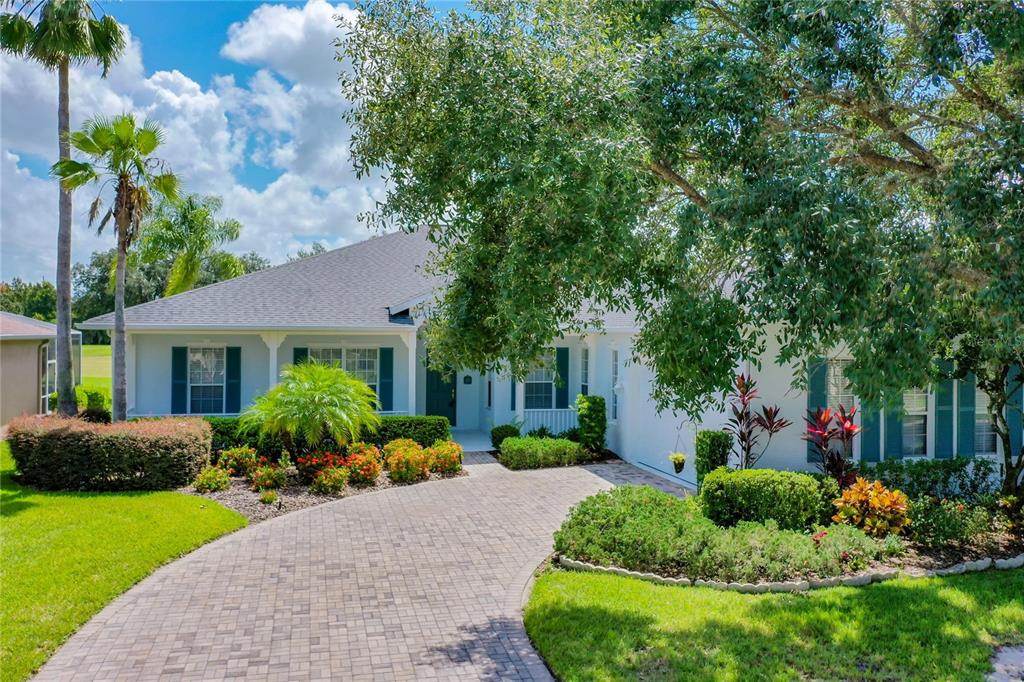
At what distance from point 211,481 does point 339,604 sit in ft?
20.7

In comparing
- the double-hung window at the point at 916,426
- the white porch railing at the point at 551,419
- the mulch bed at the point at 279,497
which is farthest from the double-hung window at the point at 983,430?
the mulch bed at the point at 279,497

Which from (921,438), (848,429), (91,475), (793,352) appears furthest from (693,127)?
(91,475)

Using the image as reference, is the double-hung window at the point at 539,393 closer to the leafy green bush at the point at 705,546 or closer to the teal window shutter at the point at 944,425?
the teal window shutter at the point at 944,425

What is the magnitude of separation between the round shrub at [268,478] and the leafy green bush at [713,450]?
7884mm

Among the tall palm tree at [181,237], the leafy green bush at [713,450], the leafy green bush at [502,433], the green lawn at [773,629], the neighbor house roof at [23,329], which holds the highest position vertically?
the tall palm tree at [181,237]

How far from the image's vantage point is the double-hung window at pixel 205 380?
17.0 meters

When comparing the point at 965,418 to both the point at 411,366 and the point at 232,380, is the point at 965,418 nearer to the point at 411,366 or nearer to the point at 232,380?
the point at 411,366

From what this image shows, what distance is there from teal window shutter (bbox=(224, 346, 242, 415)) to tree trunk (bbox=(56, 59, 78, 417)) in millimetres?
3300

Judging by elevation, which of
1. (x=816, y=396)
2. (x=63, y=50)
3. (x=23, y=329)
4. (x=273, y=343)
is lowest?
(x=816, y=396)

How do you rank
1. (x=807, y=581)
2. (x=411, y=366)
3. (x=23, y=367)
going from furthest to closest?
1. (x=23, y=367)
2. (x=411, y=366)
3. (x=807, y=581)

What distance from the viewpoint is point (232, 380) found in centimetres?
1717

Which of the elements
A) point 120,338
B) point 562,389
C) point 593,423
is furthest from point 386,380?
point 120,338

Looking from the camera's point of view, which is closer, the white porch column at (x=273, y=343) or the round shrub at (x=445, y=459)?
the round shrub at (x=445, y=459)

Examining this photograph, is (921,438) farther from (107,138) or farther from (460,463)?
(107,138)
